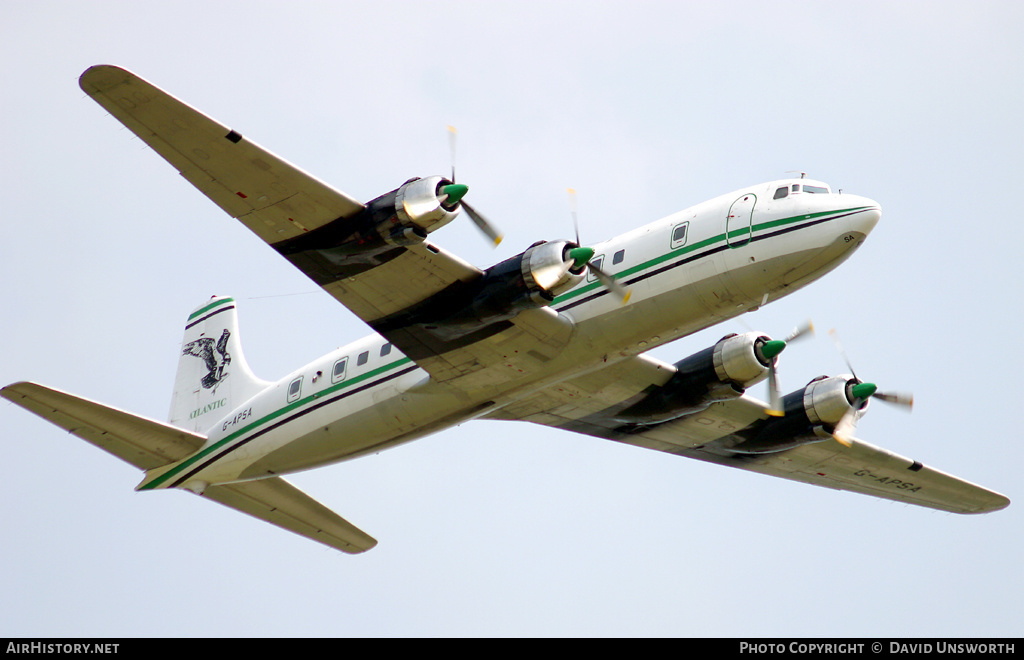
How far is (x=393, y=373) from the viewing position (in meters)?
28.2

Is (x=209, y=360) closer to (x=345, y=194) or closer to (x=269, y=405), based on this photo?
(x=269, y=405)

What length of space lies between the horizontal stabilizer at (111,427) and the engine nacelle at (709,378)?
40.9 feet

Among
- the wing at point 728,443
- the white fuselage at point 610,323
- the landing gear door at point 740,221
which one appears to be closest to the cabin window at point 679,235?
the white fuselage at point 610,323

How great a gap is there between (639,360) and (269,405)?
33.1ft

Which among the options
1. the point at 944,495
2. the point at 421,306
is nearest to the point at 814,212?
the point at 421,306

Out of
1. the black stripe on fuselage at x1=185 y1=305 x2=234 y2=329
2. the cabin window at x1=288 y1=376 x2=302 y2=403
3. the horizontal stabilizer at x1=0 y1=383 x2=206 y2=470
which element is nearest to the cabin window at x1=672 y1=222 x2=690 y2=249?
the cabin window at x1=288 y1=376 x2=302 y2=403

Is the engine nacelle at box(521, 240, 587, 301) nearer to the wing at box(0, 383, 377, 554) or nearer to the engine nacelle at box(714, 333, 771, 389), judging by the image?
the engine nacelle at box(714, 333, 771, 389)

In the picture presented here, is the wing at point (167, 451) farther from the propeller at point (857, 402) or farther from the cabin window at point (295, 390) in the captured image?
the propeller at point (857, 402)

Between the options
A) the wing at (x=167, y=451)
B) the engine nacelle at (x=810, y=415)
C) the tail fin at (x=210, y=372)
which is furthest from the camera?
the tail fin at (x=210, y=372)

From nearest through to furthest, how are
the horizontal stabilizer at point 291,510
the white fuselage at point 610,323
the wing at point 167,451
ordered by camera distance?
the white fuselage at point 610,323
the wing at point 167,451
the horizontal stabilizer at point 291,510

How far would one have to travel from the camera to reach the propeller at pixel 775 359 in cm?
2778

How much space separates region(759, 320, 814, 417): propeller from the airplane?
59mm

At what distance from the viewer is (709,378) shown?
94.4ft

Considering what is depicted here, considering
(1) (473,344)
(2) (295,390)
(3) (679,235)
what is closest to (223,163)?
(1) (473,344)
